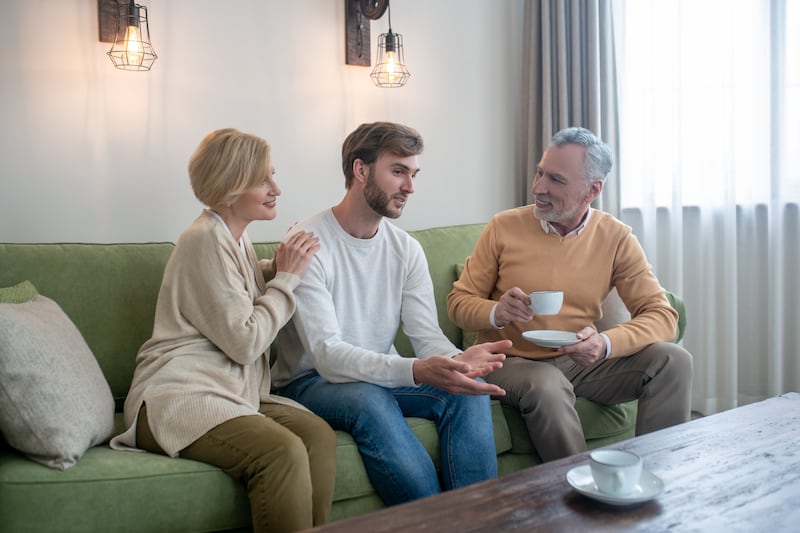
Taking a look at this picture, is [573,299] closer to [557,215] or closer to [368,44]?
[557,215]

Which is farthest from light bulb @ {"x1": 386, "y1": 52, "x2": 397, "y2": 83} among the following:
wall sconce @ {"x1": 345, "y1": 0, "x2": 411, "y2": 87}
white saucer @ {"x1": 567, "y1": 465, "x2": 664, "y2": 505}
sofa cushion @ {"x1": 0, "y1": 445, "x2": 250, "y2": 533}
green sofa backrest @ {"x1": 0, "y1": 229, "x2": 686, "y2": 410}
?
white saucer @ {"x1": 567, "y1": 465, "x2": 664, "y2": 505}

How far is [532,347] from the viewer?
248 cm

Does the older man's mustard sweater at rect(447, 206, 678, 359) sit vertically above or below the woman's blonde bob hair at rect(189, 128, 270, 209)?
below

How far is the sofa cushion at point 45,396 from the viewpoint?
1.70m

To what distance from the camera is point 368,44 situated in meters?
3.22

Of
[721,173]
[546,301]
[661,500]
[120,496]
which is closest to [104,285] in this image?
[120,496]

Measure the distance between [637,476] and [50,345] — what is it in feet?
4.24

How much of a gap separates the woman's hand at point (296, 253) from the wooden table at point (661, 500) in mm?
902

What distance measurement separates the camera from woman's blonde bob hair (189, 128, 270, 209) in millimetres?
2078

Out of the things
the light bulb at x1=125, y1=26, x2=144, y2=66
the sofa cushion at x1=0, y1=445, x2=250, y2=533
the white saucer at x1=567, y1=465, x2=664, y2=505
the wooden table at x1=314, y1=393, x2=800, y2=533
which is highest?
the light bulb at x1=125, y1=26, x2=144, y2=66

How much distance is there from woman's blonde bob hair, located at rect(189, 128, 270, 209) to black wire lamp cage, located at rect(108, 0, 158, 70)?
0.66 metres

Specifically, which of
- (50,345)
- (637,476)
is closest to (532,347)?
(637,476)

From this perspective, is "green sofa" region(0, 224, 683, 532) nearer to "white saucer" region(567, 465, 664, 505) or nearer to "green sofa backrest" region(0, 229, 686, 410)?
"green sofa backrest" region(0, 229, 686, 410)

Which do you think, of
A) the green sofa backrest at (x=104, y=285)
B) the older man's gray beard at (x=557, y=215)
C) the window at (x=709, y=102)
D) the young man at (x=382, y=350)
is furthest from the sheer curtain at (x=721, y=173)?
the green sofa backrest at (x=104, y=285)
